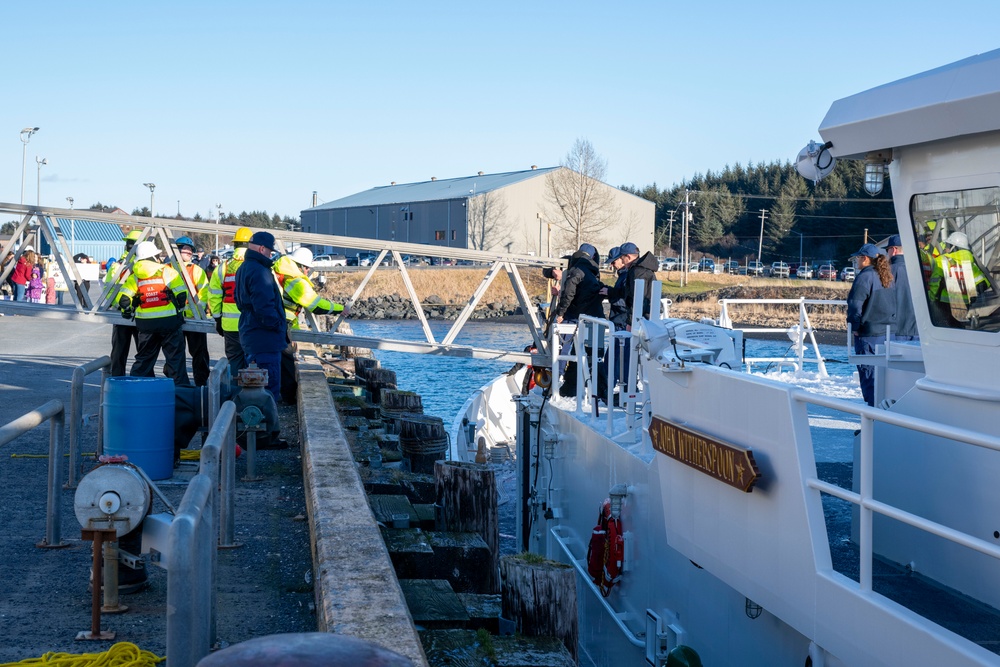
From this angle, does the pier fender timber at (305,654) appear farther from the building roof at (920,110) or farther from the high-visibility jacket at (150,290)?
the high-visibility jacket at (150,290)

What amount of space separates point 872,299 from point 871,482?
6160 mm

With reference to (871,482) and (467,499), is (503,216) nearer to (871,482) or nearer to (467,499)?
(467,499)

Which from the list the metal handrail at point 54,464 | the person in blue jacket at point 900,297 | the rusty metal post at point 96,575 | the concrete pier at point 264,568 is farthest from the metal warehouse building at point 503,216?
the rusty metal post at point 96,575

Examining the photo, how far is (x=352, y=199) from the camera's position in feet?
274

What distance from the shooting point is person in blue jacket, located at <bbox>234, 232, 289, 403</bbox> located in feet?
28.0

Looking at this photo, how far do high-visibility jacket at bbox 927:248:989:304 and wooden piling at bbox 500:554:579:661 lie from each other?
7.35 feet

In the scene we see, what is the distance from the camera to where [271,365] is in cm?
881

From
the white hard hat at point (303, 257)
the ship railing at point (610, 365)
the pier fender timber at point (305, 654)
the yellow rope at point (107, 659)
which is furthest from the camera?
the white hard hat at point (303, 257)

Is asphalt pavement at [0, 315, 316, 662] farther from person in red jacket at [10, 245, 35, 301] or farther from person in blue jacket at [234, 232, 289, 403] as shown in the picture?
person in red jacket at [10, 245, 35, 301]

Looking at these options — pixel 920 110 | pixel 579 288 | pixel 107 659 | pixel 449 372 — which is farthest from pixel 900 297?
pixel 449 372

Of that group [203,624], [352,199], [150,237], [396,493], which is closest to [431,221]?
[352,199]

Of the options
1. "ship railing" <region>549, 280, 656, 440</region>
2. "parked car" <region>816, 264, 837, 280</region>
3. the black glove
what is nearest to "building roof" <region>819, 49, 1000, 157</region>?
"ship railing" <region>549, 280, 656, 440</region>

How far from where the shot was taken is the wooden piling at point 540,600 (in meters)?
4.89

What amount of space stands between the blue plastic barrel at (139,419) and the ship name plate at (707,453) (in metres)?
3.07
